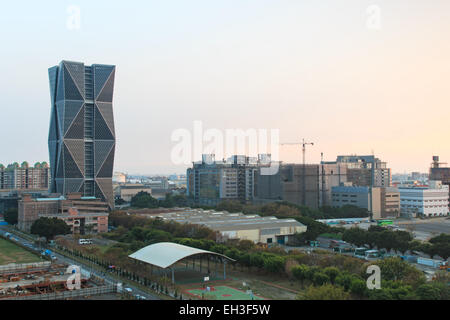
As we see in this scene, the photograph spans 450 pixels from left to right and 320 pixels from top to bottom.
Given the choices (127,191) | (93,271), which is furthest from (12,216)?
(127,191)

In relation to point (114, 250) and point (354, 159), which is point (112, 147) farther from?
point (354, 159)

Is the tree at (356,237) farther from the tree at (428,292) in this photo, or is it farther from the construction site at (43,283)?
the construction site at (43,283)

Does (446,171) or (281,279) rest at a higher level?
(446,171)

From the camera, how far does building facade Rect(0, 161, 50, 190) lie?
3201 inches

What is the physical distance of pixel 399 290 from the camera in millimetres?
14445

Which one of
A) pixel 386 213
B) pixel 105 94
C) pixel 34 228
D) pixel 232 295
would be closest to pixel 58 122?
pixel 105 94

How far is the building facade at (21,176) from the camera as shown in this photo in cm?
8131

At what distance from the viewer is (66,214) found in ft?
133

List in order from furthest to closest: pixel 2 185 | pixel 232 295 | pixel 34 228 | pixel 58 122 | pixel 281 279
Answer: pixel 2 185 < pixel 58 122 < pixel 34 228 < pixel 281 279 < pixel 232 295

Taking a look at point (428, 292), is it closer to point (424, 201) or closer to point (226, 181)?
point (424, 201)

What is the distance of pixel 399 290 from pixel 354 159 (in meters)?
73.1

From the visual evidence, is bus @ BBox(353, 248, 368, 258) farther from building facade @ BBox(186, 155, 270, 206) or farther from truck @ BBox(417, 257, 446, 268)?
building facade @ BBox(186, 155, 270, 206)

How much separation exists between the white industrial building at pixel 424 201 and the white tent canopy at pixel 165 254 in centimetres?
3837

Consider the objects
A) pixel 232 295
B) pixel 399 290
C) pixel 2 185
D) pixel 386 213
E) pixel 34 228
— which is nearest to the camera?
pixel 399 290
